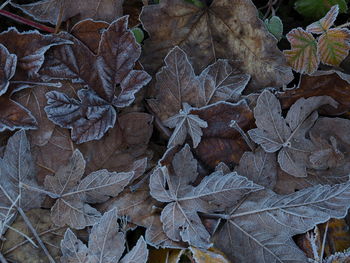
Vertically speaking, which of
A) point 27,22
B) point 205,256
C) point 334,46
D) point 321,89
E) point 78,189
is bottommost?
point 205,256

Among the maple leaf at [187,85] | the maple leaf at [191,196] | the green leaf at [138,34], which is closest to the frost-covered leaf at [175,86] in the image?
the maple leaf at [187,85]

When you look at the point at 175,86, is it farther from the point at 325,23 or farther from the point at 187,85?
the point at 325,23

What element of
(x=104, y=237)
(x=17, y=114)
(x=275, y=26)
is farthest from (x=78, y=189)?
(x=275, y=26)

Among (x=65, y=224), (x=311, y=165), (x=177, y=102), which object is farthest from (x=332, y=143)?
(x=65, y=224)

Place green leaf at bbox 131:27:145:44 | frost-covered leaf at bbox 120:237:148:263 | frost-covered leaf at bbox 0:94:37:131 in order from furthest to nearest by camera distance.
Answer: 1. green leaf at bbox 131:27:145:44
2. frost-covered leaf at bbox 0:94:37:131
3. frost-covered leaf at bbox 120:237:148:263

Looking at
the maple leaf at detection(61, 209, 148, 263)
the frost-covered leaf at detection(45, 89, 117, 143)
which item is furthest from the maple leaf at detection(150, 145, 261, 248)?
the frost-covered leaf at detection(45, 89, 117, 143)

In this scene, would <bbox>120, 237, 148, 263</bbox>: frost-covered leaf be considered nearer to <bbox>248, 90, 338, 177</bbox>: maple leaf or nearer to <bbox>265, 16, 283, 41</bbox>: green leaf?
<bbox>248, 90, 338, 177</bbox>: maple leaf
